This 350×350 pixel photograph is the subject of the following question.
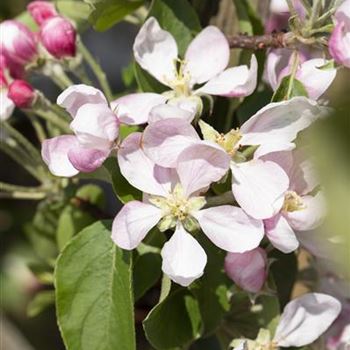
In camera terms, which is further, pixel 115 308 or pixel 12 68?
pixel 12 68

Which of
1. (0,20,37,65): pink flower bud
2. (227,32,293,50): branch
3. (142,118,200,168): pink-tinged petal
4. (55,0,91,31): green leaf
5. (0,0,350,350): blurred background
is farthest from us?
(55,0,91,31): green leaf

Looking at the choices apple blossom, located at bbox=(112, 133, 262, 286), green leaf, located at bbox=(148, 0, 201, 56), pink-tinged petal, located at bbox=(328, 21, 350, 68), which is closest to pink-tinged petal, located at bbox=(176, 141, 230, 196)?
apple blossom, located at bbox=(112, 133, 262, 286)

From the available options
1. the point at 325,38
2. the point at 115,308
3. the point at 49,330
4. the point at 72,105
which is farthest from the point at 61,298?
the point at 49,330

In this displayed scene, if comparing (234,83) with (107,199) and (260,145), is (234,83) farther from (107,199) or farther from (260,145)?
(107,199)

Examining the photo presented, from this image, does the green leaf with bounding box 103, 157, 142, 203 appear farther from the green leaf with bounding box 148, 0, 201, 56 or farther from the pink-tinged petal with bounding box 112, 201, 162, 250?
the green leaf with bounding box 148, 0, 201, 56

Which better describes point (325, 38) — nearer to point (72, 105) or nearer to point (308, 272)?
point (72, 105)

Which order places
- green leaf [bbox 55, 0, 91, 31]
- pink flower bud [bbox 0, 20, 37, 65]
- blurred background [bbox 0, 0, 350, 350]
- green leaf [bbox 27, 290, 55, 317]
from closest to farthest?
blurred background [bbox 0, 0, 350, 350]
pink flower bud [bbox 0, 20, 37, 65]
green leaf [bbox 55, 0, 91, 31]
green leaf [bbox 27, 290, 55, 317]

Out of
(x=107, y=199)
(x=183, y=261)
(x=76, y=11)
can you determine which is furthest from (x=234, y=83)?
(x=107, y=199)
